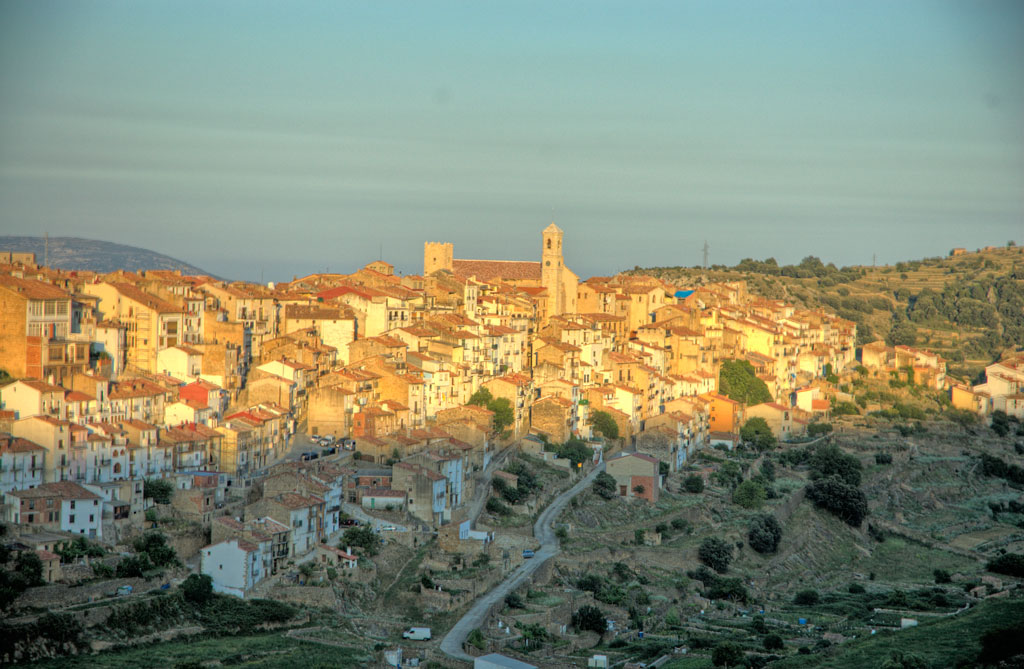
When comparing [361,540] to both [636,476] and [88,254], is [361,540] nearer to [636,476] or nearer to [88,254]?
[636,476]

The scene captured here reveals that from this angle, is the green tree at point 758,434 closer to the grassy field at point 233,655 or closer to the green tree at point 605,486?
the green tree at point 605,486

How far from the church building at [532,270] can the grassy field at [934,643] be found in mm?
27301

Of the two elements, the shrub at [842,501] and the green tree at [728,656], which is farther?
the shrub at [842,501]

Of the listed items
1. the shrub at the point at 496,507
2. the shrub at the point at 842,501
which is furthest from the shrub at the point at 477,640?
the shrub at the point at 842,501

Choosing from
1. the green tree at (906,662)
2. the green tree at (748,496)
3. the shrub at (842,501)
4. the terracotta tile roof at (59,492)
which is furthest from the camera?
the shrub at (842,501)

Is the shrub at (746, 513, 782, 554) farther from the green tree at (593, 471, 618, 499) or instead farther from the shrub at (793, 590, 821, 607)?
the green tree at (593, 471, 618, 499)

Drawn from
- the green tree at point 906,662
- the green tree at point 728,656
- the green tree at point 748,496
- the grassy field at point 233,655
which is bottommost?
the green tree at point 728,656

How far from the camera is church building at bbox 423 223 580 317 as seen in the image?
202 ft

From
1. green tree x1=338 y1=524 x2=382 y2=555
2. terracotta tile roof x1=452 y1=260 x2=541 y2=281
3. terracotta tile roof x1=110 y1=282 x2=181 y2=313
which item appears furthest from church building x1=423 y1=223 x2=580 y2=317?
green tree x1=338 y1=524 x2=382 y2=555

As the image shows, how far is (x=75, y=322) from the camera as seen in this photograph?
38531mm

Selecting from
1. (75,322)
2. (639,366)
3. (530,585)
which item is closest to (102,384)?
(75,322)

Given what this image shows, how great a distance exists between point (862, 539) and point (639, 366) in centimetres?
1057

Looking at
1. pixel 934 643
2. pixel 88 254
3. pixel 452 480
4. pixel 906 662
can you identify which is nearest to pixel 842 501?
pixel 934 643

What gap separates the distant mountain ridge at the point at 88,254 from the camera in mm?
61125
